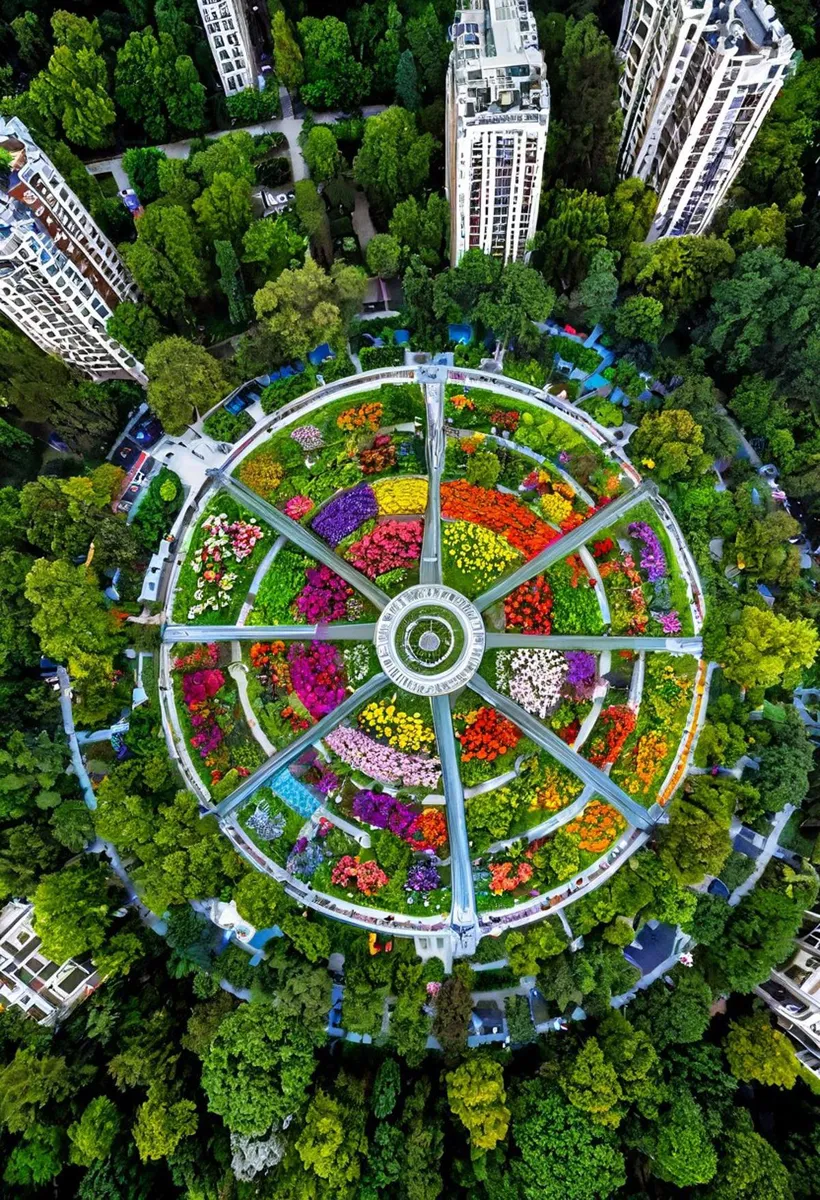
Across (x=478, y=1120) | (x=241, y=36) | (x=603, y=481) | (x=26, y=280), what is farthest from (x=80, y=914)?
(x=241, y=36)

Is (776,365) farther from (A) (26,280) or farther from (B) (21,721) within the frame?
(B) (21,721)

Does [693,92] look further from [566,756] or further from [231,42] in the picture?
[566,756]

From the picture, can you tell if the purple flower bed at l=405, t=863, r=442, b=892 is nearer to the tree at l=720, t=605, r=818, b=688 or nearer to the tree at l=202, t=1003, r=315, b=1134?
the tree at l=202, t=1003, r=315, b=1134

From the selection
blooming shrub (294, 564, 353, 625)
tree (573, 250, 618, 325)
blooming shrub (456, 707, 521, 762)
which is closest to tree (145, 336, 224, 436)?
blooming shrub (294, 564, 353, 625)

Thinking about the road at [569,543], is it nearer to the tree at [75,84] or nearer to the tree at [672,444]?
the tree at [672,444]

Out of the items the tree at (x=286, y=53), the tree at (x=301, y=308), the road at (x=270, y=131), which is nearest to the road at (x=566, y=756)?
Result: the tree at (x=301, y=308)

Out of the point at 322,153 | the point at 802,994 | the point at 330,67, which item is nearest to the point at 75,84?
the point at 322,153
